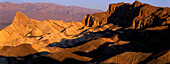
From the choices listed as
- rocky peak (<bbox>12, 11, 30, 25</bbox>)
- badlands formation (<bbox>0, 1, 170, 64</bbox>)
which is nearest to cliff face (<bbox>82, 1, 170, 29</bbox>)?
badlands formation (<bbox>0, 1, 170, 64</bbox>)

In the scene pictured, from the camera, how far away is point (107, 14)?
438 ft

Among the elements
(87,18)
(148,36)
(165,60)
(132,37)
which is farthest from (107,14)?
(165,60)

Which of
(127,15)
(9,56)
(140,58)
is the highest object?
(127,15)

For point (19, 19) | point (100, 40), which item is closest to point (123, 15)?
point (100, 40)

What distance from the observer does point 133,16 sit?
99.0 m

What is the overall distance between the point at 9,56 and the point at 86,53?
27793mm

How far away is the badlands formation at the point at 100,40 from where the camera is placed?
41812 mm

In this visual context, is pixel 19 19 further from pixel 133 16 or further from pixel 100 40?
pixel 133 16

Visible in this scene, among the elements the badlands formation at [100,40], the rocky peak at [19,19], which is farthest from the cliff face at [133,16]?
the rocky peak at [19,19]

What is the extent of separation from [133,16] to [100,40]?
148ft

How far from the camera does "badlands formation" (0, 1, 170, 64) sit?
41812 millimetres

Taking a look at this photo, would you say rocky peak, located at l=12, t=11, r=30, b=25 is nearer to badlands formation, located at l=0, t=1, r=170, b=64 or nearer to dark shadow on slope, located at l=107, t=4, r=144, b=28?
badlands formation, located at l=0, t=1, r=170, b=64

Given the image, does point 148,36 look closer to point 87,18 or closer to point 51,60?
point 51,60

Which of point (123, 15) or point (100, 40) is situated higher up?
point (123, 15)
